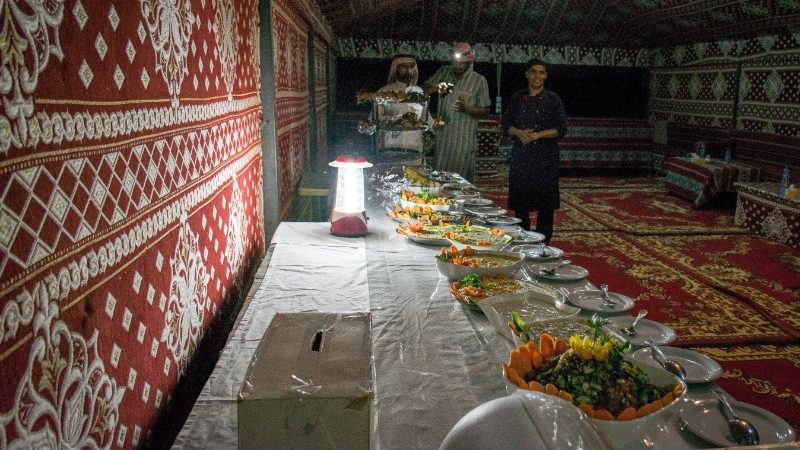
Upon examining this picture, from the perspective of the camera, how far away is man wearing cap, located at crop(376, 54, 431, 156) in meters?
5.41

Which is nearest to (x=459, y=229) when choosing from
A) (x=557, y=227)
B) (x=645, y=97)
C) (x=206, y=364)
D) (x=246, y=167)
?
(x=246, y=167)

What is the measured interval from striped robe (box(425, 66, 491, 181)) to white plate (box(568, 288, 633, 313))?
142 inches

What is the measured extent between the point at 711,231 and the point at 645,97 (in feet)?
20.5

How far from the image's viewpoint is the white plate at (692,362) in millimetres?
1415

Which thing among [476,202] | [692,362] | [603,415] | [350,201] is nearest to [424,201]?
[476,202]

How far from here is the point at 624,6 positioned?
977 cm

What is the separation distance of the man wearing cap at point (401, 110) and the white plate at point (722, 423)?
14.4ft

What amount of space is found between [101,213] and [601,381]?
1.01 metres

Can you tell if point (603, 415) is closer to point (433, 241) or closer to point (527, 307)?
point (527, 307)

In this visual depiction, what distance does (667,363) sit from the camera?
4.70 feet

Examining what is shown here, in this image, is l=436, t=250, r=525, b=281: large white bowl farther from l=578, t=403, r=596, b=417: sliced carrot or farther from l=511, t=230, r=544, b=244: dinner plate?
l=578, t=403, r=596, b=417: sliced carrot

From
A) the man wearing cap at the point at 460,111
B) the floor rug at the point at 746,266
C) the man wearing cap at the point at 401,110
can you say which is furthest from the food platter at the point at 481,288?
the man wearing cap at the point at 401,110

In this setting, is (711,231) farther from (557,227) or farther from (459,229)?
(459,229)

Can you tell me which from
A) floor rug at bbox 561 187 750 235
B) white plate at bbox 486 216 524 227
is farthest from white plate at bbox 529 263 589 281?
floor rug at bbox 561 187 750 235
